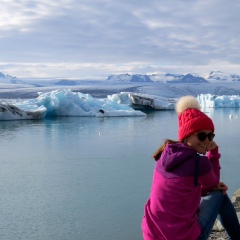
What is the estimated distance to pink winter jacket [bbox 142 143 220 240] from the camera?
4.96 feet

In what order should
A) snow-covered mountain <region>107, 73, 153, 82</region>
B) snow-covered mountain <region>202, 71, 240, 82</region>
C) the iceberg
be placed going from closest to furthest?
the iceberg
snow-covered mountain <region>107, 73, 153, 82</region>
snow-covered mountain <region>202, 71, 240, 82</region>

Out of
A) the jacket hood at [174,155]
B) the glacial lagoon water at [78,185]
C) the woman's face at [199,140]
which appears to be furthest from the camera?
the glacial lagoon water at [78,185]

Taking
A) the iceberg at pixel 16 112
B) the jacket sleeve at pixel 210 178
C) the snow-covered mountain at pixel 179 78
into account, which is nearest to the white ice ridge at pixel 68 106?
the iceberg at pixel 16 112

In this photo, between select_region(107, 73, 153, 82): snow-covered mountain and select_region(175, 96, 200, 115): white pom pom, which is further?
select_region(107, 73, 153, 82): snow-covered mountain

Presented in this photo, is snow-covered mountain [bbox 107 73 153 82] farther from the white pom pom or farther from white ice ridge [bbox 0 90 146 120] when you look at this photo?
the white pom pom

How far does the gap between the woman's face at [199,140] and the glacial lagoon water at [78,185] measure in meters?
1.80

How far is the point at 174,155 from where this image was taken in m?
1.50

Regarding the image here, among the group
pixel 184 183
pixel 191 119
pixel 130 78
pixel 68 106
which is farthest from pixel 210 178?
pixel 130 78

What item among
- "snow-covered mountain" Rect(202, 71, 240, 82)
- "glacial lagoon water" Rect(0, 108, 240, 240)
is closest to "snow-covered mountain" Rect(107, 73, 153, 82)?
"snow-covered mountain" Rect(202, 71, 240, 82)

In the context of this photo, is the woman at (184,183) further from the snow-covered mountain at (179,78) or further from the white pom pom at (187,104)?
the snow-covered mountain at (179,78)

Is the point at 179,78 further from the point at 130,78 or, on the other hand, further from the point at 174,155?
the point at 174,155

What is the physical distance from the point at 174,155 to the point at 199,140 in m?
0.16

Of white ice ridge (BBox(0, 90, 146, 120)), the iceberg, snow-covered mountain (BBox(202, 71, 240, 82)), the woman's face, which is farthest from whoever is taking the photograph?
snow-covered mountain (BBox(202, 71, 240, 82))

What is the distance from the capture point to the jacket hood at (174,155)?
150 cm
